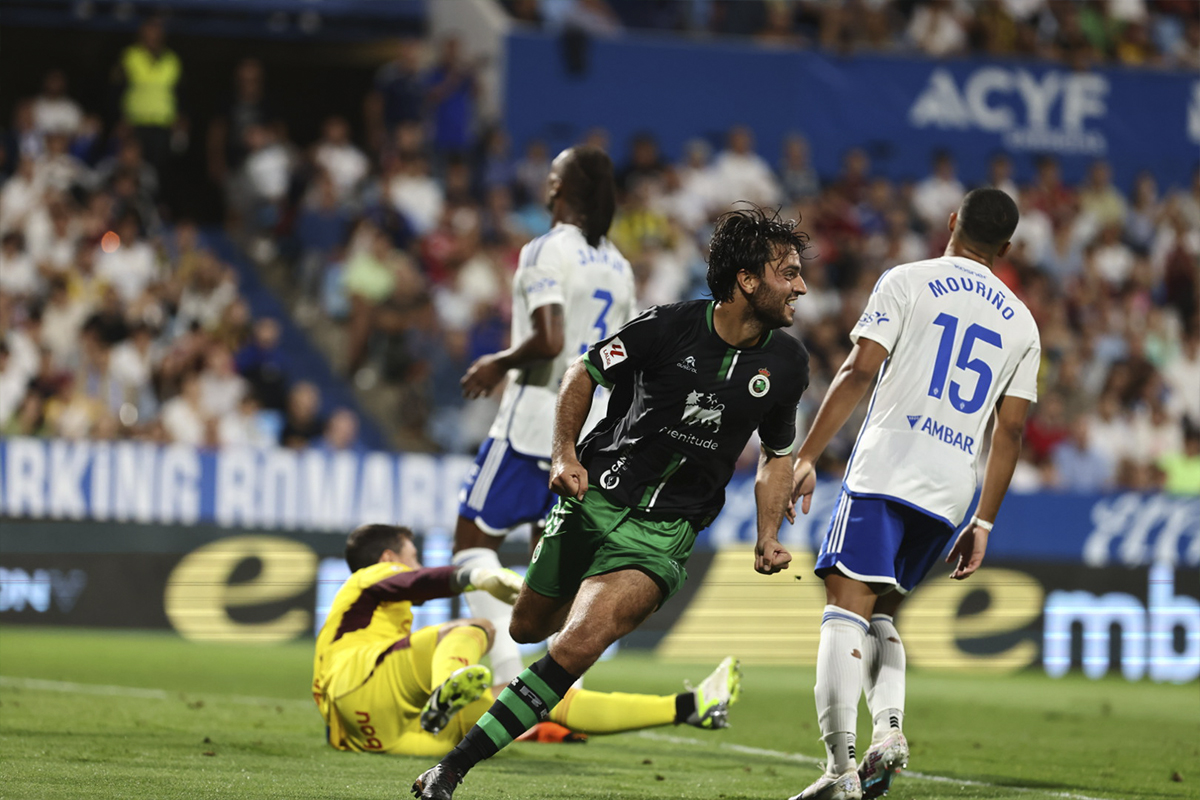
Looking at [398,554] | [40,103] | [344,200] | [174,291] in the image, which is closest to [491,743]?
[398,554]

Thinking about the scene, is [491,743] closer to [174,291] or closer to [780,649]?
[780,649]

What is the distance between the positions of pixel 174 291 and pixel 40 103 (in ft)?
12.1

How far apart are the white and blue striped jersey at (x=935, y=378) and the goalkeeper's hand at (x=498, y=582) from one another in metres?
1.41

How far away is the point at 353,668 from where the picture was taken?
706cm

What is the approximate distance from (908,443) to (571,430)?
1408mm

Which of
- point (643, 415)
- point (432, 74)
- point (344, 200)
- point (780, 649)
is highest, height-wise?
point (432, 74)

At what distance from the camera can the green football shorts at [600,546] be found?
5.60 metres

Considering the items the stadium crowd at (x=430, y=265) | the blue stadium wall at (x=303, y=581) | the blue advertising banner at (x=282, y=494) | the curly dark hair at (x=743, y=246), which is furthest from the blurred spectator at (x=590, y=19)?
the curly dark hair at (x=743, y=246)

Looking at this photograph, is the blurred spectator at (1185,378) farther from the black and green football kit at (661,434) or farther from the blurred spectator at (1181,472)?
the black and green football kit at (661,434)

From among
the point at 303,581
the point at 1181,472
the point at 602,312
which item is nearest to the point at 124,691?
the point at 303,581

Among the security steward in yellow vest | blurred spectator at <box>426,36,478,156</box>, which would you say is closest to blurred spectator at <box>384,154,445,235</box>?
blurred spectator at <box>426,36,478,156</box>

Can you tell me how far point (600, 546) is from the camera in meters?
5.64

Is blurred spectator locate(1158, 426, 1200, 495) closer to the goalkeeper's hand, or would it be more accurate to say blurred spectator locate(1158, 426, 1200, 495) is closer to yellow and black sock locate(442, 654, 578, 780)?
the goalkeeper's hand

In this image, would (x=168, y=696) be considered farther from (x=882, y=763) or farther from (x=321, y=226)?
(x=321, y=226)
